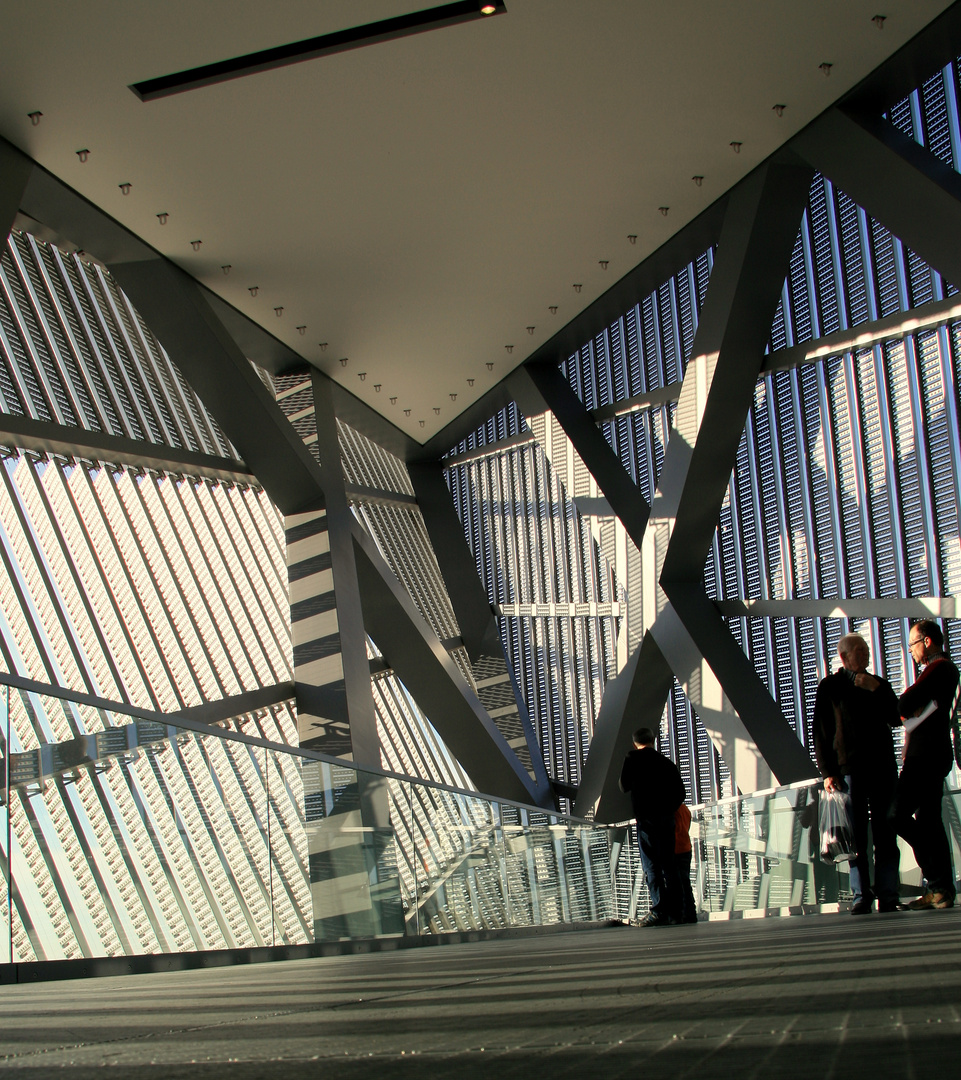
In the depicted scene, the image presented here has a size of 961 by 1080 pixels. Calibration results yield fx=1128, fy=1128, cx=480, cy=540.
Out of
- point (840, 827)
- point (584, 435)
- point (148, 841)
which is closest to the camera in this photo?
point (148, 841)

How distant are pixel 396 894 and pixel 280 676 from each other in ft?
23.0

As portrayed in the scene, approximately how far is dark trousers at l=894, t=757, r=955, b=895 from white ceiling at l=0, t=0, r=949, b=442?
5.78 meters

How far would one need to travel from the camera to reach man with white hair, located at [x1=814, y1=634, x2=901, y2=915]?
632cm

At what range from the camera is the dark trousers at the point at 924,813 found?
6.25 metres

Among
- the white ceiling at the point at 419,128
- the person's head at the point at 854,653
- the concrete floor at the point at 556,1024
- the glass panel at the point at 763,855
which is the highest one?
the white ceiling at the point at 419,128

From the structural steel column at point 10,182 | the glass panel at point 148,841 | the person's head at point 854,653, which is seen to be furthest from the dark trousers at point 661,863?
the structural steel column at point 10,182

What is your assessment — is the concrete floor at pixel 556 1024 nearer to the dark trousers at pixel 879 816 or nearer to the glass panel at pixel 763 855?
the dark trousers at pixel 879 816

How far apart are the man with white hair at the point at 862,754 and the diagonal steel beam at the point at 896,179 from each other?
467 cm

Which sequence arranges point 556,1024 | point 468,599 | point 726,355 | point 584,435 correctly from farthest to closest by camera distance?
point 468,599, point 584,435, point 726,355, point 556,1024

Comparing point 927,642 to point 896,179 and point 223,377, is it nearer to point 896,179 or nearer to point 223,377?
point 896,179

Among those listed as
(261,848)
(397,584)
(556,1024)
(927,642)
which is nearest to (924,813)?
(927,642)

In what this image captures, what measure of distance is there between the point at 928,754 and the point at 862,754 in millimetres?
349

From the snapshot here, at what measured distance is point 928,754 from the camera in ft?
20.5

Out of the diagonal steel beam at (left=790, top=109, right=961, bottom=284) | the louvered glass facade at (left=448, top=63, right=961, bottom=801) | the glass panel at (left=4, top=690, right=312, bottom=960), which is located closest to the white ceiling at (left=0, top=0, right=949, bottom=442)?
the diagonal steel beam at (left=790, top=109, right=961, bottom=284)
